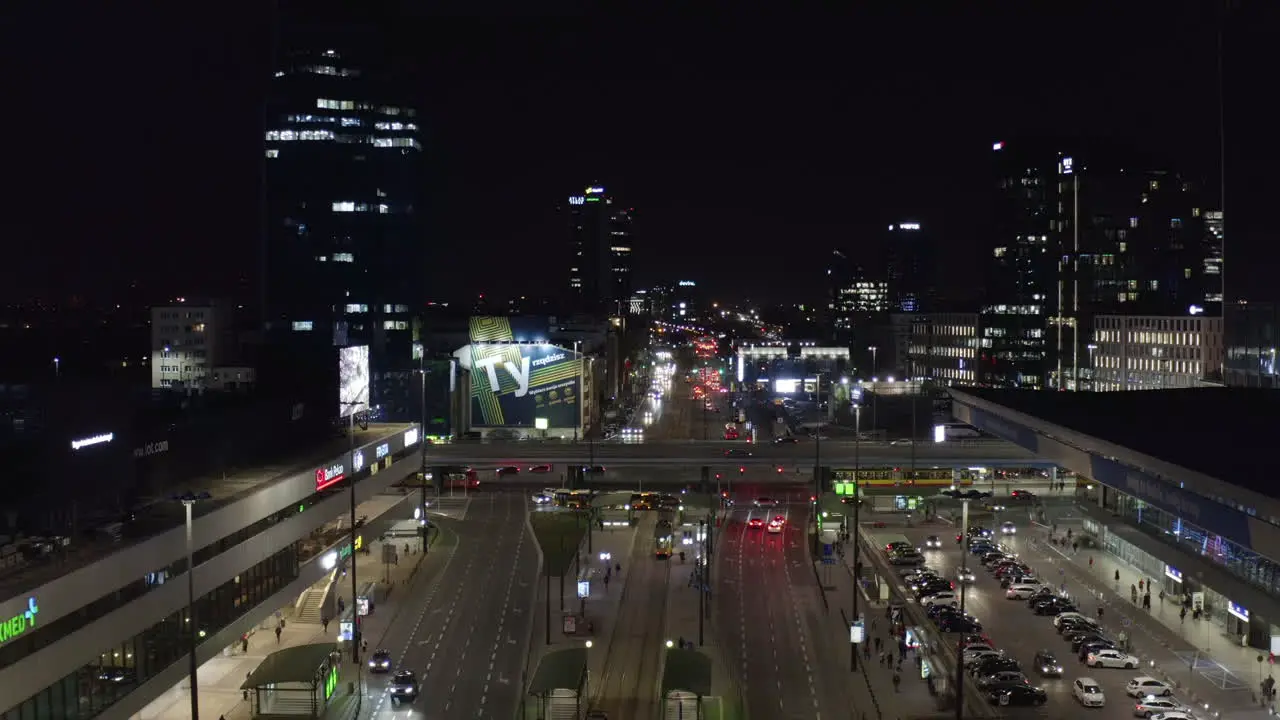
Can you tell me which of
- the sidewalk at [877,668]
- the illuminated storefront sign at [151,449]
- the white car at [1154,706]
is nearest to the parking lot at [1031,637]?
the white car at [1154,706]

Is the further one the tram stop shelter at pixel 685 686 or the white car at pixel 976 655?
the white car at pixel 976 655

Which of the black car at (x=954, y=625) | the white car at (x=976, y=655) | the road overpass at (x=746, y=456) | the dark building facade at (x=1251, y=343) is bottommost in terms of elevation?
the black car at (x=954, y=625)

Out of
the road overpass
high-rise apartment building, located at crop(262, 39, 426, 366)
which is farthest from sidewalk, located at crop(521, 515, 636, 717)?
high-rise apartment building, located at crop(262, 39, 426, 366)

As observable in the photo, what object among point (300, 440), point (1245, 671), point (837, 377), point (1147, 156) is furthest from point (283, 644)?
point (1147, 156)

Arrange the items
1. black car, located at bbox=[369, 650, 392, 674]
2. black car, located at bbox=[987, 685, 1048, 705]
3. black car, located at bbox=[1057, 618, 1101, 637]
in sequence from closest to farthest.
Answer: black car, located at bbox=[987, 685, 1048, 705] → black car, located at bbox=[369, 650, 392, 674] → black car, located at bbox=[1057, 618, 1101, 637]

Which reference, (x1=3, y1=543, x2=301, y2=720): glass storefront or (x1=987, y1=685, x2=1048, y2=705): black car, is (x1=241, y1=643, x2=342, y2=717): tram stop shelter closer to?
→ (x1=3, y1=543, x2=301, y2=720): glass storefront

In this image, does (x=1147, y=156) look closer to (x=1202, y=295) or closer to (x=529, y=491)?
(x=1202, y=295)

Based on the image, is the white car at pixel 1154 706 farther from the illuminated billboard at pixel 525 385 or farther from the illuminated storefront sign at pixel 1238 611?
the illuminated billboard at pixel 525 385
